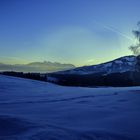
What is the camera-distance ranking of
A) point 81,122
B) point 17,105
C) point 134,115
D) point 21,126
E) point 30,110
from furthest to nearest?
point 17,105 → point 30,110 → point 134,115 → point 81,122 → point 21,126

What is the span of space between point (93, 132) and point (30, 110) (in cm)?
265

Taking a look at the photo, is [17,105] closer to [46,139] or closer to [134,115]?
[134,115]

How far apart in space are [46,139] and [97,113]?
7.95 ft

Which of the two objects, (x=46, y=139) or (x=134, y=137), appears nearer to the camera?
(x=46, y=139)

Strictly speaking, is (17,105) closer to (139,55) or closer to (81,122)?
(81,122)

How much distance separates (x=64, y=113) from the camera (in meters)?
6.29

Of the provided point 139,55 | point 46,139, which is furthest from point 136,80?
point 46,139

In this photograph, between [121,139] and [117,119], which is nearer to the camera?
[121,139]

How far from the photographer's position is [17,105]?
7656 mm

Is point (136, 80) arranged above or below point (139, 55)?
below

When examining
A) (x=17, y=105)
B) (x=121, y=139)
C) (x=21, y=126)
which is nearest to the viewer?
(x=121, y=139)

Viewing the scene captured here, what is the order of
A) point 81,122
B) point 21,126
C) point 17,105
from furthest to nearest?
1. point 17,105
2. point 81,122
3. point 21,126

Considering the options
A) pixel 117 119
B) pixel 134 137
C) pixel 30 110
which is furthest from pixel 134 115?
pixel 30 110

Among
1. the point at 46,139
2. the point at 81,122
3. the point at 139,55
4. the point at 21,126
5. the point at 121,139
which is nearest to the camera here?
the point at 46,139
